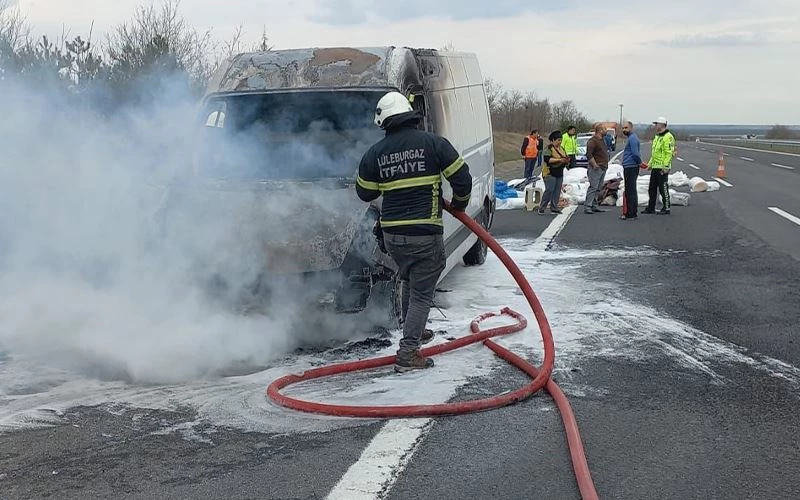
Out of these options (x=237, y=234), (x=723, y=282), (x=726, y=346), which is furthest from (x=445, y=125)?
(x=723, y=282)

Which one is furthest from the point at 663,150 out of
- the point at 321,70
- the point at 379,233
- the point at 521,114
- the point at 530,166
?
the point at 521,114

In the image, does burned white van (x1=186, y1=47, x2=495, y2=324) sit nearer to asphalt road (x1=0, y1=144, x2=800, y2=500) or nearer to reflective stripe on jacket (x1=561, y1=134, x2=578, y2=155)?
asphalt road (x1=0, y1=144, x2=800, y2=500)

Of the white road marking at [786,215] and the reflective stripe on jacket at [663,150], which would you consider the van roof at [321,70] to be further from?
the white road marking at [786,215]

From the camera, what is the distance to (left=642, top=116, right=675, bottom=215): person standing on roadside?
47.7 ft

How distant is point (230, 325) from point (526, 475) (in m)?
2.61

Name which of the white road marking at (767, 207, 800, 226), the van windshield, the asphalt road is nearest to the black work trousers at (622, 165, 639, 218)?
the white road marking at (767, 207, 800, 226)

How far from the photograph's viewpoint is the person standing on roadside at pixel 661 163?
1455 centimetres

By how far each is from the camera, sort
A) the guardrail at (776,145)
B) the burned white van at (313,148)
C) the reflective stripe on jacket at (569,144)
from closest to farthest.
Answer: the burned white van at (313,148), the reflective stripe on jacket at (569,144), the guardrail at (776,145)

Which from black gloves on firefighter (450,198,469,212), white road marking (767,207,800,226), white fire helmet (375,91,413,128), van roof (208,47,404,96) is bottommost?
white road marking (767,207,800,226)

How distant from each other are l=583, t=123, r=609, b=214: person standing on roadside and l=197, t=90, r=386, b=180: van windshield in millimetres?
9480

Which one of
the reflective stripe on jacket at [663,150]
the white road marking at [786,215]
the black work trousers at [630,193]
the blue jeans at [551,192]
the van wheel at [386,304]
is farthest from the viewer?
the blue jeans at [551,192]

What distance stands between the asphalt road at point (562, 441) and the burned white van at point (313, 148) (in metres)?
1.22

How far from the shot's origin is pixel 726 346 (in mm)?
6000

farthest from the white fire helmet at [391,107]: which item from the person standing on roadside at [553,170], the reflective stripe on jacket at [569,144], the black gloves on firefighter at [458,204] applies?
the reflective stripe on jacket at [569,144]
